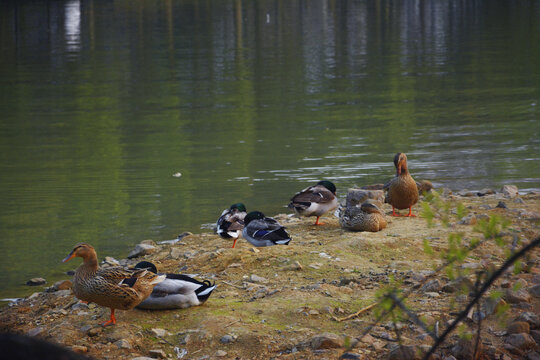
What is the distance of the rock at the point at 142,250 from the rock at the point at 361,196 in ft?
12.2

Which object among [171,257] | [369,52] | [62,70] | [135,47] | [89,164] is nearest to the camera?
[171,257]

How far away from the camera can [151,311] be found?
7.66 meters

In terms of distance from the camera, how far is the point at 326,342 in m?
6.36

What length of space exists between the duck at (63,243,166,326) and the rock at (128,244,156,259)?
356 cm

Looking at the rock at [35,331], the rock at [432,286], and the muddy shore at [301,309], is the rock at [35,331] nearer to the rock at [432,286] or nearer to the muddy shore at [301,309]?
the muddy shore at [301,309]

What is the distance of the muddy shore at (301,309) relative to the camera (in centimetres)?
643

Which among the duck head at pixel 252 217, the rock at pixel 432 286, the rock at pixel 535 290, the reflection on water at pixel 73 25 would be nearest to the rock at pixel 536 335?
the rock at pixel 535 290

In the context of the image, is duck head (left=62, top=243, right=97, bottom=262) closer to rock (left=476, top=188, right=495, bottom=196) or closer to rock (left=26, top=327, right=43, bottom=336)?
rock (left=26, top=327, right=43, bottom=336)

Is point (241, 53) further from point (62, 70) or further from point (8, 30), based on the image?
point (8, 30)

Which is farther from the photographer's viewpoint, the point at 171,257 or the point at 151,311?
the point at 171,257

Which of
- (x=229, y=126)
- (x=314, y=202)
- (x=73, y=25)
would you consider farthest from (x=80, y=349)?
(x=73, y=25)

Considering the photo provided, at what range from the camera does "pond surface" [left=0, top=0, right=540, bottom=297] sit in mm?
14570

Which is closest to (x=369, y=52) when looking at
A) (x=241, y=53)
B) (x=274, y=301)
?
(x=241, y=53)

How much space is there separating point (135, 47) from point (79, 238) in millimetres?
46187
